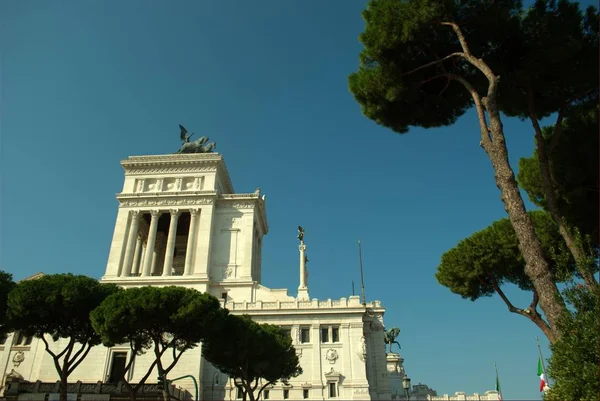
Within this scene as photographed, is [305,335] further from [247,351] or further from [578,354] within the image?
[578,354]

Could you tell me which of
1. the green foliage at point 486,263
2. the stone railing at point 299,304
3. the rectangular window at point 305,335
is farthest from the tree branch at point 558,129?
the rectangular window at point 305,335

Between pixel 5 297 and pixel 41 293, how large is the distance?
2.46 m

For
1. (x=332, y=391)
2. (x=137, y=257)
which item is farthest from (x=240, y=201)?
(x=332, y=391)

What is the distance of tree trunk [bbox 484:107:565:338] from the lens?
1308 cm

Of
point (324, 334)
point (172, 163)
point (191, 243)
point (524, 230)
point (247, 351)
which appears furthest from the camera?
point (172, 163)

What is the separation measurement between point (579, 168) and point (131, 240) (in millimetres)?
40773

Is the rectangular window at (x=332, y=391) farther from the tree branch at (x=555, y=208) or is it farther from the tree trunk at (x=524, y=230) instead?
the tree trunk at (x=524, y=230)

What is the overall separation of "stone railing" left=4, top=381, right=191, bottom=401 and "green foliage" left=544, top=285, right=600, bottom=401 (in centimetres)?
2575

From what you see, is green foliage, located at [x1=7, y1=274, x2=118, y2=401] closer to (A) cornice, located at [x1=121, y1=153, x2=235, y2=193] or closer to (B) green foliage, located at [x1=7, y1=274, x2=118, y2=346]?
(B) green foliage, located at [x1=7, y1=274, x2=118, y2=346]

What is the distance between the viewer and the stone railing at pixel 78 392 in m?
30.2

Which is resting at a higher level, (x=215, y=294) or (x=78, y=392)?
(x=215, y=294)

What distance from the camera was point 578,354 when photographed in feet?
37.2

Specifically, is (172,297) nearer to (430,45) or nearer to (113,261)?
(430,45)

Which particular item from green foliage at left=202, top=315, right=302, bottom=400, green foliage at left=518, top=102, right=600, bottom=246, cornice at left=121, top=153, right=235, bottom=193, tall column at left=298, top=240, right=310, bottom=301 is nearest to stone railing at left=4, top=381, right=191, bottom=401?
green foliage at left=202, top=315, right=302, bottom=400
